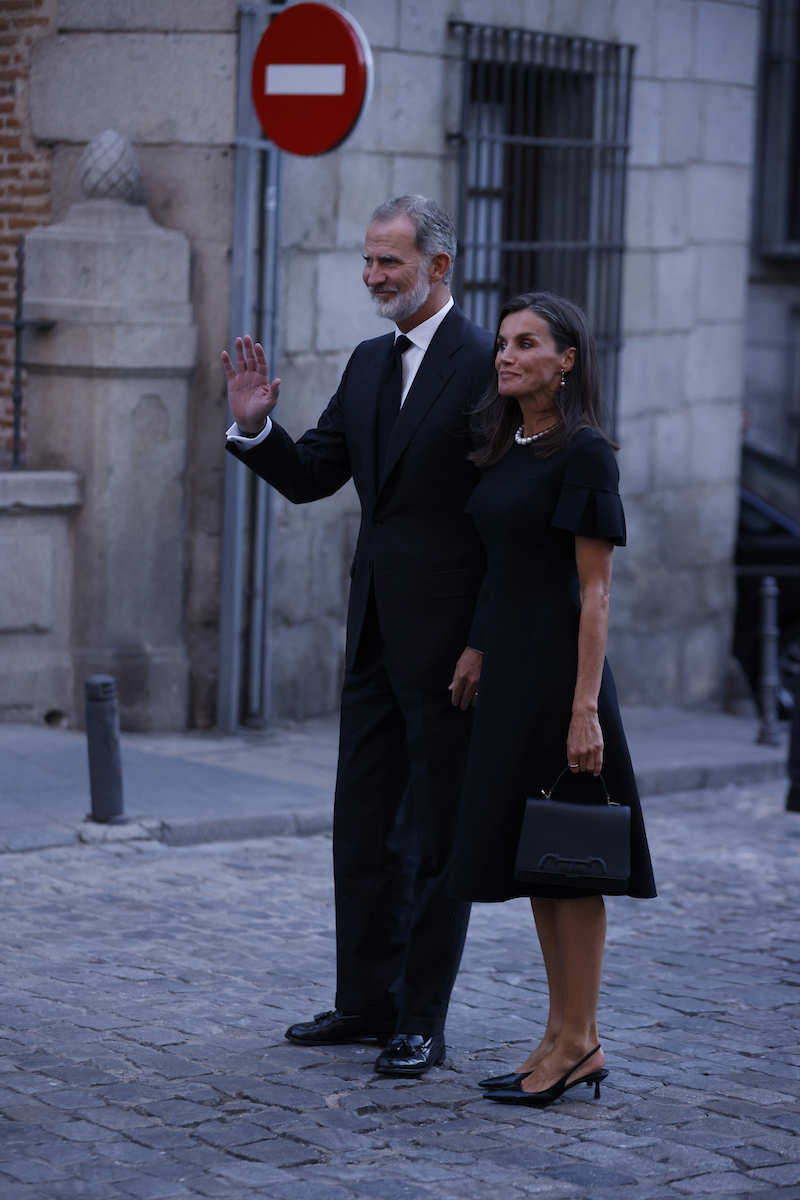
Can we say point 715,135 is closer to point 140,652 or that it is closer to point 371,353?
point 140,652

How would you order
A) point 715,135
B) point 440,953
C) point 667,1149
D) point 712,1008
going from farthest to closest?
1. point 715,135
2. point 712,1008
3. point 440,953
4. point 667,1149

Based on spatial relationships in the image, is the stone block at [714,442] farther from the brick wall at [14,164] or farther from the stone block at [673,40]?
the brick wall at [14,164]

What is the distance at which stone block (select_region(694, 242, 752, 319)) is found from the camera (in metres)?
12.9

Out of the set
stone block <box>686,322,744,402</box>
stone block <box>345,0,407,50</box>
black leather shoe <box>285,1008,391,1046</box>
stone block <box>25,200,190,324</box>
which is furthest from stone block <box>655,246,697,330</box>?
black leather shoe <box>285,1008,391,1046</box>

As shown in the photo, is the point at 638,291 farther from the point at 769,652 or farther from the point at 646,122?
the point at 769,652

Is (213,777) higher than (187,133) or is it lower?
lower

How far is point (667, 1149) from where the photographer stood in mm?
4676

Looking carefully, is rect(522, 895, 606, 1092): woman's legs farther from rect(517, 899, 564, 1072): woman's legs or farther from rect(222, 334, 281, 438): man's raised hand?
rect(222, 334, 281, 438): man's raised hand

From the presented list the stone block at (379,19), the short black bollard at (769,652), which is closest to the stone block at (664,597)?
the short black bollard at (769,652)

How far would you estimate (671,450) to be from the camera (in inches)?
504

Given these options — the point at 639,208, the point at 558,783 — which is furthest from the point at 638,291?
the point at 558,783

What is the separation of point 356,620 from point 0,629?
4.83 metres

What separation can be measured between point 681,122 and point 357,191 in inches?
110

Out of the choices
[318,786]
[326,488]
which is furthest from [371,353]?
[318,786]
